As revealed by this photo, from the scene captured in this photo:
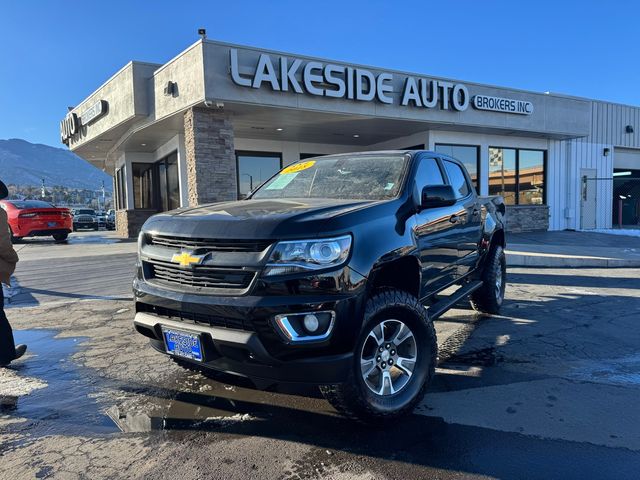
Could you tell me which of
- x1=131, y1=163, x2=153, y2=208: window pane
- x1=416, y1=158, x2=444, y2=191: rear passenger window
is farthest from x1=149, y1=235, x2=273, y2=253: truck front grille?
x1=131, y1=163, x2=153, y2=208: window pane

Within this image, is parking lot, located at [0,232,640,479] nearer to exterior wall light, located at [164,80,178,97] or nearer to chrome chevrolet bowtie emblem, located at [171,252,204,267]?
chrome chevrolet bowtie emblem, located at [171,252,204,267]

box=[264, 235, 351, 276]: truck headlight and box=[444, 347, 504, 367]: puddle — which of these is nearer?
box=[264, 235, 351, 276]: truck headlight

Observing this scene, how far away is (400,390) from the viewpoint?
3186mm

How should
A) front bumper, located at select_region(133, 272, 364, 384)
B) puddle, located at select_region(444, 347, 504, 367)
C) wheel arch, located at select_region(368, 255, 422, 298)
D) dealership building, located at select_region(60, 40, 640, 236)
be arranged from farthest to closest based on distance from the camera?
1. dealership building, located at select_region(60, 40, 640, 236)
2. puddle, located at select_region(444, 347, 504, 367)
3. wheel arch, located at select_region(368, 255, 422, 298)
4. front bumper, located at select_region(133, 272, 364, 384)

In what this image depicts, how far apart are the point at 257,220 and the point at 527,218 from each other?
59.6 ft

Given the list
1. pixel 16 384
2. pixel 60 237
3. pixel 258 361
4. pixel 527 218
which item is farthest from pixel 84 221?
pixel 258 361

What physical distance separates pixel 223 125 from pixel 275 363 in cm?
1047

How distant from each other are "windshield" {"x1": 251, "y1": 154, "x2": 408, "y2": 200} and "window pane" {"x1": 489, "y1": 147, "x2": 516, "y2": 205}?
590 inches

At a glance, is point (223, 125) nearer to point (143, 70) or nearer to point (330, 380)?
point (143, 70)

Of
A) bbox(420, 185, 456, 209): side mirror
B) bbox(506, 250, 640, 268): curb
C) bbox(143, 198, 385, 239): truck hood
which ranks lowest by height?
bbox(506, 250, 640, 268): curb

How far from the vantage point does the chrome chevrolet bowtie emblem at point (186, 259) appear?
2961mm

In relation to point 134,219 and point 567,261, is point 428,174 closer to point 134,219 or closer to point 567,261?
point 567,261

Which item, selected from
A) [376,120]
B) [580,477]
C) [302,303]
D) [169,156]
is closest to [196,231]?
[302,303]

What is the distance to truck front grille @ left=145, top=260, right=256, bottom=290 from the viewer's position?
9.16 ft
